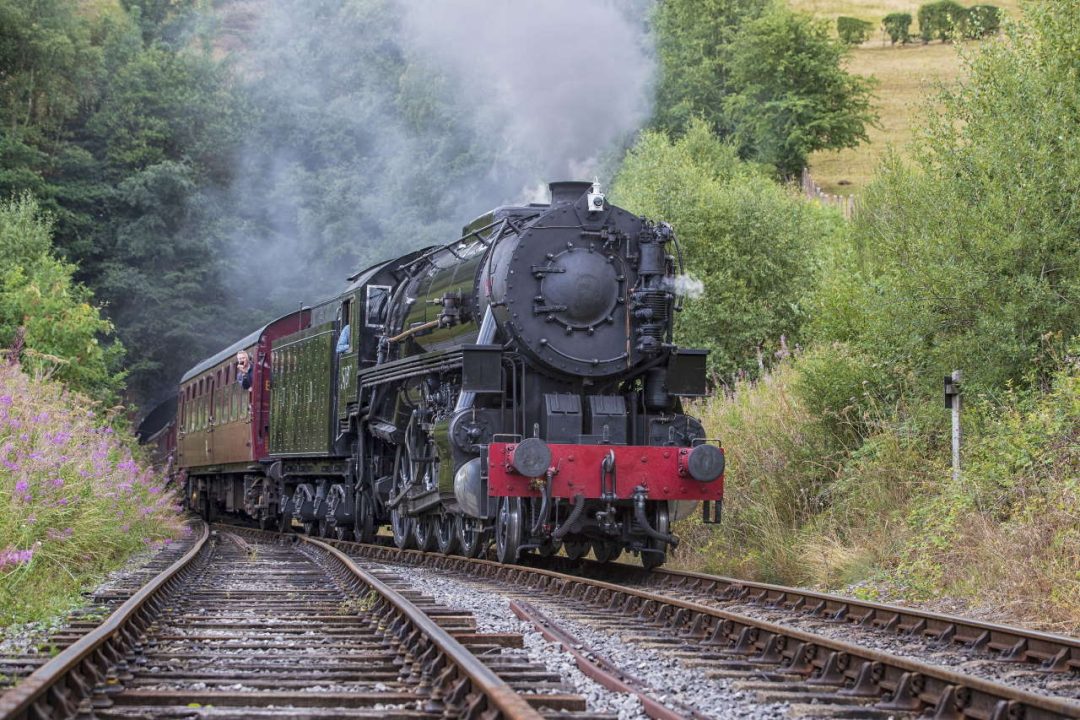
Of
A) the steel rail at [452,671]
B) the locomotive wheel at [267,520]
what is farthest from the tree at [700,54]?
the steel rail at [452,671]

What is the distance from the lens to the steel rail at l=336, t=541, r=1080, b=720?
4.52 m

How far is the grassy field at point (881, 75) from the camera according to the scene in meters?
52.0

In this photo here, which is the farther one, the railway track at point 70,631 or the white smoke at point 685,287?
the white smoke at point 685,287

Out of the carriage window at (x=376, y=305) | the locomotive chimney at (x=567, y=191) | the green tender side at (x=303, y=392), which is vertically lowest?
the green tender side at (x=303, y=392)

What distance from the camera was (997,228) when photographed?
10359 millimetres

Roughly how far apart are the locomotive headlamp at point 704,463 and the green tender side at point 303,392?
20.5ft

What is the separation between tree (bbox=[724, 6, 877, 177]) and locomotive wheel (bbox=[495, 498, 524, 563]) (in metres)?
40.8

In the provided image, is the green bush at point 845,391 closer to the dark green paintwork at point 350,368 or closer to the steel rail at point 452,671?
the dark green paintwork at point 350,368

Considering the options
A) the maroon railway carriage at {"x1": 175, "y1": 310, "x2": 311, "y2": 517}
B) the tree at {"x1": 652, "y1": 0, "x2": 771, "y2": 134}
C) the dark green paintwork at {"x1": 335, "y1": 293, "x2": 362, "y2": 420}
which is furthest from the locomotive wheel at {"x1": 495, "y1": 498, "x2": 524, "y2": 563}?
the tree at {"x1": 652, "y1": 0, "x2": 771, "y2": 134}

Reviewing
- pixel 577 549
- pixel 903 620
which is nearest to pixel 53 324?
pixel 577 549

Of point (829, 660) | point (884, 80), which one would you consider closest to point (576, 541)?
point (829, 660)

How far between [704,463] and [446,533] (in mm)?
3233

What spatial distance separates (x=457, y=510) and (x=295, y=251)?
3578 cm

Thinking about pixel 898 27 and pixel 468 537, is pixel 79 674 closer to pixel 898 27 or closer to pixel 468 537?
pixel 468 537
